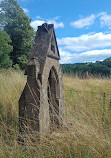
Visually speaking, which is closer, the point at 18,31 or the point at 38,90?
the point at 38,90

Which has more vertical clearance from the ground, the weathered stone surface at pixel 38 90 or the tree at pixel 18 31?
the tree at pixel 18 31

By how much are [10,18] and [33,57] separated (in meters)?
14.2

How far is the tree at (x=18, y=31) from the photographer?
14.1 meters

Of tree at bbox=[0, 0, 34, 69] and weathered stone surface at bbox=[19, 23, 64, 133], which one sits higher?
tree at bbox=[0, 0, 34, 69]

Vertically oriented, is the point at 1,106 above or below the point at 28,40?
below

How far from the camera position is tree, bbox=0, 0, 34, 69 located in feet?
46.3

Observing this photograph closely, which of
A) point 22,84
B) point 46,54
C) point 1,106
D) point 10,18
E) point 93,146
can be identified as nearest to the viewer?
point 93,146

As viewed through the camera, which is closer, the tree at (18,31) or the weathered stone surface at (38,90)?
the weathered stone surface at (38,90)

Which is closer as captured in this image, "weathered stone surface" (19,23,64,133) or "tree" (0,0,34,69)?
"weathered stone surface" (19,23,64,133)

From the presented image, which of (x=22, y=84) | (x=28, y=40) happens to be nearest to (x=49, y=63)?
(x=22, y=84)

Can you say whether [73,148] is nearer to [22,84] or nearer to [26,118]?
[26,118]

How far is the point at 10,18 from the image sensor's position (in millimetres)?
14656

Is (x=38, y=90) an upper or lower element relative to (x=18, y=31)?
lower

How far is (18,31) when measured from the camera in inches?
549
